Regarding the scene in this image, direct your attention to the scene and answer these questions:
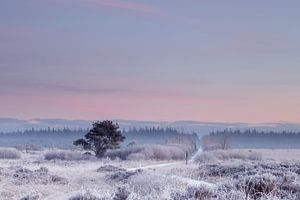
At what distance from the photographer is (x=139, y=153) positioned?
71.4m

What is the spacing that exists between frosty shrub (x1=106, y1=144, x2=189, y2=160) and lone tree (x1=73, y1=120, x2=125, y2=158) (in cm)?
128

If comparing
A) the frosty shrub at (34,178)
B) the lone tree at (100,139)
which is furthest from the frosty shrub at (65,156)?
the frosty shrub at (34,178)

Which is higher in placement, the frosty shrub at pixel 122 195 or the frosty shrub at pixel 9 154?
the frosty shrub at pixel 122 195

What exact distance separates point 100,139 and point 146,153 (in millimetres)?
6125

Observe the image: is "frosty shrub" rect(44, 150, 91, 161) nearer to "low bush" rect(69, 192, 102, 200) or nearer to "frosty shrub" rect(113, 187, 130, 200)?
"low bush" rect(69, 192, 102, 200)

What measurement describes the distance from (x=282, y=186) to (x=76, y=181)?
1706 centimetres

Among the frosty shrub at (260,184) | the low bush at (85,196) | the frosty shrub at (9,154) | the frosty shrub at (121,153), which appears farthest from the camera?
the frosty shrub at (9,154)

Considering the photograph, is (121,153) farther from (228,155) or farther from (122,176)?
(122,176)

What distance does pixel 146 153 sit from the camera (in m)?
72.5

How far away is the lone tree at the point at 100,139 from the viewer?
7219 centimetres

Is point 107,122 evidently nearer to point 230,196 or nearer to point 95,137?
point 95,137

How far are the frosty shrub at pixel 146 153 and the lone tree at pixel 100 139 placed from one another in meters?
1.28

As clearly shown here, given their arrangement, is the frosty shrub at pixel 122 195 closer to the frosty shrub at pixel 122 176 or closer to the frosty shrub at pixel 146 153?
the frosty shrub at pixel 122 176

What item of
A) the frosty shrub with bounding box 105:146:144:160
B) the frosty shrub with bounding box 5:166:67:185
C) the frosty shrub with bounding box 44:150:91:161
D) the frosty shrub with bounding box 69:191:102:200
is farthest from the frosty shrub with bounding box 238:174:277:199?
the frosty shrub with bounding box 105:146:144:160
